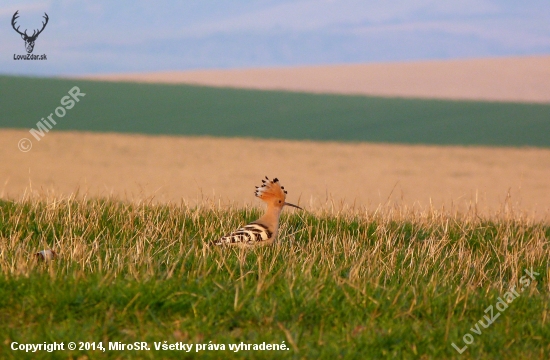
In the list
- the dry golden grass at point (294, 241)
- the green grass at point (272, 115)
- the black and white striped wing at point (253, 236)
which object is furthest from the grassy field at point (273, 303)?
the green grass at point (272, 115)

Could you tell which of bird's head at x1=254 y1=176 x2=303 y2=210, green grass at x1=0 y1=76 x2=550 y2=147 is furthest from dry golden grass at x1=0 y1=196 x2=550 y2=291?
green grass at x1=0 y1=76 x2=550 y2=147

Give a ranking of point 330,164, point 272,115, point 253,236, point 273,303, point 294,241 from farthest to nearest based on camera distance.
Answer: point 272,115
point 330,164
point 294,241
point 253,236
point 273,303

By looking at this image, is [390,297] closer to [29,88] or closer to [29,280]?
[29,280]

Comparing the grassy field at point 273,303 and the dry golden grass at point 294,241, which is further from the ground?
the dry golden grass at point 294,241

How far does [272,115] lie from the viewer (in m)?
37.7

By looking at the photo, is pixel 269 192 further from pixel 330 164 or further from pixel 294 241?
pixel 330 164

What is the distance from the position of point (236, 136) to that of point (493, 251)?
909 inches

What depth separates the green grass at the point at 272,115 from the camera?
102ft

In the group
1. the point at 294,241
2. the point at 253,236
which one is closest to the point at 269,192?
the point at 253,236

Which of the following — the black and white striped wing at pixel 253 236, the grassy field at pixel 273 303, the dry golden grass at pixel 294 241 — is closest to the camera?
the grassy field at pixel 273 303

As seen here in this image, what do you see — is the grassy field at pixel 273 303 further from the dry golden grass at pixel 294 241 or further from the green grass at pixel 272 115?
the green grass at pixel 272 115

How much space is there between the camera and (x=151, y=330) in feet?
14.3

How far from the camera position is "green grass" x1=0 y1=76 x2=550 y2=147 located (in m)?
31.2

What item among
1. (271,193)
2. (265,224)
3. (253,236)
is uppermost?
(271,193)
